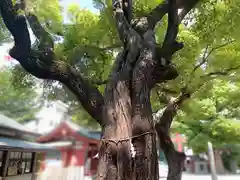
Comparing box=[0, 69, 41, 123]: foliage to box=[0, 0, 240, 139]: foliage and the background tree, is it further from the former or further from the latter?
the background tree

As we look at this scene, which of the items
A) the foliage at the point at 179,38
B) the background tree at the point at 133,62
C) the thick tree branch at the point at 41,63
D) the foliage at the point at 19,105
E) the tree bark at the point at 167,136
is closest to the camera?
the background tree at the point at 133,62

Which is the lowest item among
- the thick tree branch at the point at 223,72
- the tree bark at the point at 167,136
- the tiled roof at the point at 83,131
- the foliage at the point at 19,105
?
the tree bark at the point at 167,136

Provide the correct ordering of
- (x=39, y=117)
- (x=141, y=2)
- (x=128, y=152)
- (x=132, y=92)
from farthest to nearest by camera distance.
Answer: (x=39, y=117)
(x=141, y=2)
(x=132, y=92)
(x=128, y=152)

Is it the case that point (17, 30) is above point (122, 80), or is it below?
above

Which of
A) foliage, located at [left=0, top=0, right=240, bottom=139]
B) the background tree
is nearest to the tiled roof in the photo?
foliage, located at [left=0, top=0, right=240, bottom=139]

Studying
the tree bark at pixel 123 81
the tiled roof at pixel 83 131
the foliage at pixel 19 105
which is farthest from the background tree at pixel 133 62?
the foliage at pixel 19 105

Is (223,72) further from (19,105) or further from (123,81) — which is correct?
(19,105)

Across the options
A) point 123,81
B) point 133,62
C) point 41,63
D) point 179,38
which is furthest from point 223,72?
point 41,63

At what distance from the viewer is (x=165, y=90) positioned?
25.6 feet

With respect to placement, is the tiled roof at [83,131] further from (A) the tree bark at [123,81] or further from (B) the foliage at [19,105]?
(A) the tree bark at [123,81]

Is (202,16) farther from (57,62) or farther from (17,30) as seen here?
(17,30)

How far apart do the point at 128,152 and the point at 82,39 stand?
14.2ft

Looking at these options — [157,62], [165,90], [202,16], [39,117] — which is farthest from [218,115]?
[39,117]

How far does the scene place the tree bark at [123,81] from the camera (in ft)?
9.34
